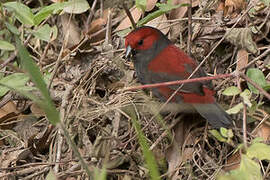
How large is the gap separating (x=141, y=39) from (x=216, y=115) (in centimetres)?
82

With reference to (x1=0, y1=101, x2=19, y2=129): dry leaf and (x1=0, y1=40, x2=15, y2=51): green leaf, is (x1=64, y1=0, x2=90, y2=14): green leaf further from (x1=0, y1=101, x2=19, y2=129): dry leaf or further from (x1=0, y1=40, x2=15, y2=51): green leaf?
(x1=0, y1=40, x2=15, y2=51): green leaf

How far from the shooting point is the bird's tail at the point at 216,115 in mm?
2902

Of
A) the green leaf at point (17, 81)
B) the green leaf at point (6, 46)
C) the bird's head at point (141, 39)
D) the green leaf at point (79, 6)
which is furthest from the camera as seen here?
the green leaf at point (79, 6)

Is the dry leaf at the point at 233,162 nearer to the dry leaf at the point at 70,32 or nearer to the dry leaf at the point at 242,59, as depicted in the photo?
the dry leaf at the point at 242,59

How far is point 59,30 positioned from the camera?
166 inches

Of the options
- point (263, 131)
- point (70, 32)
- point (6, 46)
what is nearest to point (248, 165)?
point (263, 131)

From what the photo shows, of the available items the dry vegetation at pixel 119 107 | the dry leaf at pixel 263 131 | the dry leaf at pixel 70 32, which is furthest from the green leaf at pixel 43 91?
the dry leaf at pixel 70 32

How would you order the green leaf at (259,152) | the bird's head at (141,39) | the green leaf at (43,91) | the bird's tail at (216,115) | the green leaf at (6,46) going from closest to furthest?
the green leaf at (43,91) → the green leaf at (259,152) → the green leaf at (6,46) → the bird's tail at (216,115) → the bird's head at (141,39)

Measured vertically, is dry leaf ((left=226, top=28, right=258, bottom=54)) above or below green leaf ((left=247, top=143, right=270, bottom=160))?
below

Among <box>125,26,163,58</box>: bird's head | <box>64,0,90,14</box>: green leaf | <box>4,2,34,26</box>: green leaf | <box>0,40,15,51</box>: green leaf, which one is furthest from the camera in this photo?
<box>64,0,90,14</box>: green leaf

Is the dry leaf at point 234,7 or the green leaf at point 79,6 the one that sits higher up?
the green leaf at point 79,6

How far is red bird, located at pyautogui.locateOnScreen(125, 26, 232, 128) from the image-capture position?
3092 mm

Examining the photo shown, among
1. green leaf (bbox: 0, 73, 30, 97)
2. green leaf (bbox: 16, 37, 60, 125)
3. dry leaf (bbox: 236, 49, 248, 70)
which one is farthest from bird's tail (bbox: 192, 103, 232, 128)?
green leaf (bbox: 16, 37, 60, 125)

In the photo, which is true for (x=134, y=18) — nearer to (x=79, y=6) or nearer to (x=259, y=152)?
(x=79, y=6)
